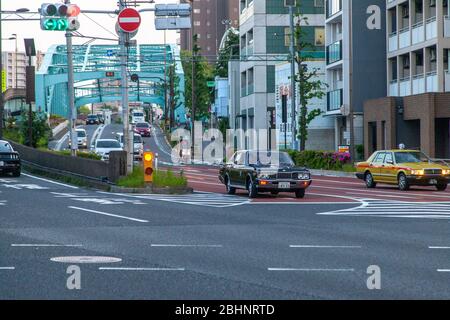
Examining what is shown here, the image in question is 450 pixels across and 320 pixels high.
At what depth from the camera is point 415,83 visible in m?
54.5

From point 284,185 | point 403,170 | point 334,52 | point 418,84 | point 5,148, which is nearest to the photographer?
point 284,185

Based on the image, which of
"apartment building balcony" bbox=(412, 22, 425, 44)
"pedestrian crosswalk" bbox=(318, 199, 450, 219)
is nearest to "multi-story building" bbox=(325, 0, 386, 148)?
"apartment building balcony" bbox=(412, 22, 425, 44)

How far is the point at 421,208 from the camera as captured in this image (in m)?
26.1

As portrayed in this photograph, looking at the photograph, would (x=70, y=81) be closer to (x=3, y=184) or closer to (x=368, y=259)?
(x=3, y=184)

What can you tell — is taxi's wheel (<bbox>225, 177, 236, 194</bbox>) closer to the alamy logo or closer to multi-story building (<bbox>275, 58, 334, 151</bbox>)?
the alamy logo

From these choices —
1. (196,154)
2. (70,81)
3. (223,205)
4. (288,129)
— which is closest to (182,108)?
(196,154)

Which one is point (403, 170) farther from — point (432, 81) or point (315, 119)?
point (315, 119)

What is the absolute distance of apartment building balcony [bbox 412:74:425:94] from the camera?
5325cm

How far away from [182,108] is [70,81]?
107720 mm

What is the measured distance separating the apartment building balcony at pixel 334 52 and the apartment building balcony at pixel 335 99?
2.09 metres

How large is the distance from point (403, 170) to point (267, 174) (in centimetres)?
781

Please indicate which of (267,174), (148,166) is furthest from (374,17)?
(267,174)

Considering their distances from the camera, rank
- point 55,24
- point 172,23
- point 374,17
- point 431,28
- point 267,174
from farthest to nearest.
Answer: point 374,17, point 431,28, point 172,23, point 55,24, point 267,174

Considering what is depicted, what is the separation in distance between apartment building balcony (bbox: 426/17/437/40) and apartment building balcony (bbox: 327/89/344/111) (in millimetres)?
11784
